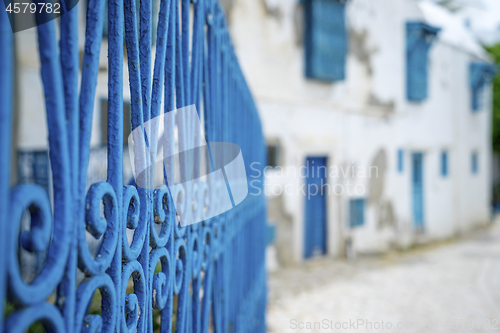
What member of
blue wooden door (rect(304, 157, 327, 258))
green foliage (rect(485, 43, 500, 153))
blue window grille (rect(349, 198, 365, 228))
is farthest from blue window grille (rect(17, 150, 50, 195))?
green foliage (rect(485, 43, 500, 153))

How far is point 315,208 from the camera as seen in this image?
747 cm

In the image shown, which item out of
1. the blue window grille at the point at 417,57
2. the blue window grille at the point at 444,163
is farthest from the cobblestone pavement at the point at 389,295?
the blue window grille at the point at 417,57

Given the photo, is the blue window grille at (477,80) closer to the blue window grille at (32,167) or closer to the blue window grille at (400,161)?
the blue window grille at (400,161)

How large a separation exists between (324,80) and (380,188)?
111 inches

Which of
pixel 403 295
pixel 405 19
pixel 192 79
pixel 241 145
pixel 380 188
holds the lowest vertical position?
pixel 403 295

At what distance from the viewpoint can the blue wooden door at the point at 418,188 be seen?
951cm

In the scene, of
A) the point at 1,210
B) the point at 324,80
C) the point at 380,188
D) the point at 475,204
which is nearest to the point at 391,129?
the point at 380,188

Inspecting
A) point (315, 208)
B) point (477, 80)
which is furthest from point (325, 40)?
point (477, 80)

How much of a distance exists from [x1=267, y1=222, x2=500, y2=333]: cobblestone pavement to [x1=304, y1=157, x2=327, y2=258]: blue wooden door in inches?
12.5

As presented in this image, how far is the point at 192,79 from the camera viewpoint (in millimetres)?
886

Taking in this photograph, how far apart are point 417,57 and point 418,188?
131 inches

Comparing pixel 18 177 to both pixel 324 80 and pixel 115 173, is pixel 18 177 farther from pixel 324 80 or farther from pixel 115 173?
pixel 324 80

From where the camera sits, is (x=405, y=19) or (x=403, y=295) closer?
(x=403, y=295)

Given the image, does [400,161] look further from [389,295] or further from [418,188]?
[389,295]
